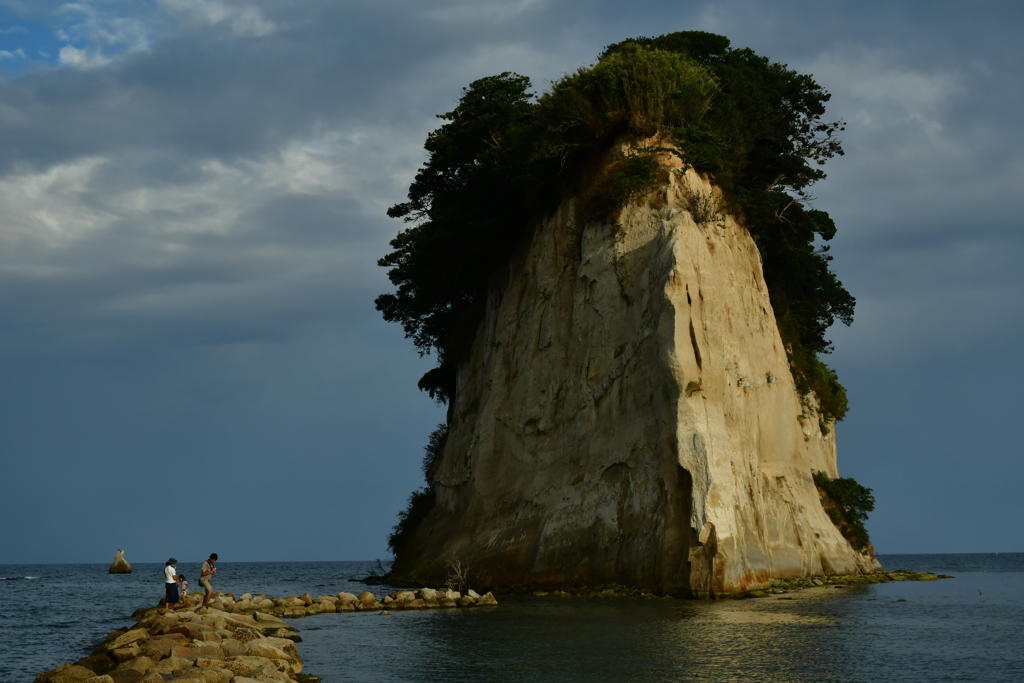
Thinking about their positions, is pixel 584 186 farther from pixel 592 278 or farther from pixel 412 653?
pixel 412 653

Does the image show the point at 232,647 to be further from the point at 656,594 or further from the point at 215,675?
the point at 656,594

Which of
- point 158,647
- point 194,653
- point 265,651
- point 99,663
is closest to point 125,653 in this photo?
point 99,663

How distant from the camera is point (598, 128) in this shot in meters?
34.9

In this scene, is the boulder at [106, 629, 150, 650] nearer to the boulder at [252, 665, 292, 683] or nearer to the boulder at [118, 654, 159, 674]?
the boulder at [118, 654, 159, 674]

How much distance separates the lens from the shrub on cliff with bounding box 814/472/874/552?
1511 inches

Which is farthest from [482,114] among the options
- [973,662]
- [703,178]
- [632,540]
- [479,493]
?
[973,662]

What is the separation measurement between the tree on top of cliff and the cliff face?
74.2 inches

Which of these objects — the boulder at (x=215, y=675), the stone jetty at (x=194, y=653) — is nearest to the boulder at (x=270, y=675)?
the stone jetty at (x=194, y=653)

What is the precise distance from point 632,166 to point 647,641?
19.0 meters

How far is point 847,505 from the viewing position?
38.8m

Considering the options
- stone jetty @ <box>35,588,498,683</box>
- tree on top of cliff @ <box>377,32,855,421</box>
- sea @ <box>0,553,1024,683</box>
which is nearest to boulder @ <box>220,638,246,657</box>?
stone jetty @ <box>35,588,498,683</box>

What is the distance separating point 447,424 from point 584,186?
18.3m

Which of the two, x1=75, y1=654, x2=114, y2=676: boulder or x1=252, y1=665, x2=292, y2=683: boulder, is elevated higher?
x1=75, y1=654, x2=114, y2=676: boulder

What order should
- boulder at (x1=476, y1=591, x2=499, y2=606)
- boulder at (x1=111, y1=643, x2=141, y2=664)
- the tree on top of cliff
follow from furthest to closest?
the tree on top of cliff, boulder at (x1=476, y1=591, x2=499, y2=606), boulder at (x1=111, y1=643, x2=141, y2=664)
